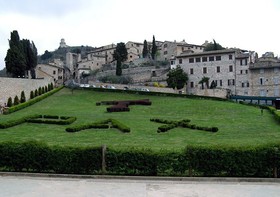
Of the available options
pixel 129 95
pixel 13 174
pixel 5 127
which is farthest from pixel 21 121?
pixel 129 95

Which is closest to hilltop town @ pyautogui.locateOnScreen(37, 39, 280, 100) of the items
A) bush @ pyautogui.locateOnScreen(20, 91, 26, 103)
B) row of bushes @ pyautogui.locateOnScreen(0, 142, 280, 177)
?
bush @ pyautogui.locateOnScreen(20, 91, 26, 103)

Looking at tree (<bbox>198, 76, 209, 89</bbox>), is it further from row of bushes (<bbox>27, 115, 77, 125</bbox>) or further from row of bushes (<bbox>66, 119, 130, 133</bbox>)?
row of bushes (<bbox>66, 119, 130, 133</bbox>)

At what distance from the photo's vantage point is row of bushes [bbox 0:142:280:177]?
51.3 feet

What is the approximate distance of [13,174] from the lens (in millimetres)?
16109

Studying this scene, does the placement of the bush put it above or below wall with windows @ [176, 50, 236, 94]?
below

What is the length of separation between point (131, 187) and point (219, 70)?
7016cm

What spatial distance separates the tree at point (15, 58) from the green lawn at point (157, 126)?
45.0 ft

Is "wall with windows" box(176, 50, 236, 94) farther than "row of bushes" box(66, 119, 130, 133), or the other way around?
"wall with windows" box(176, 50, 236, 94)

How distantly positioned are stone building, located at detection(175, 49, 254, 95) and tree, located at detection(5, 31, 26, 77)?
3713cm

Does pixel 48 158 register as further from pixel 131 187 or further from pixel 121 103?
pixel 121 103

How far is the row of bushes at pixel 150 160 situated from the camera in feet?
51.3

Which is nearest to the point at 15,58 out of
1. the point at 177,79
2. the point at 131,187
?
the point at 177,79

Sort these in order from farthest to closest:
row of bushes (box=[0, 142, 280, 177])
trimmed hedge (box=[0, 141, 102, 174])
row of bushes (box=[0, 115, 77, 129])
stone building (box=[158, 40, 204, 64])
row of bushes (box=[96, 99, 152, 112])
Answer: stone building (box=[158, 40, 204, 64]) < row of bushes (box=[96, 99, 152, 112]) < row of bushes (box=[0, 115, 77, 129]) < trimmed hedge (box=[0, 141, 102, 174]) < row of bushes (box=[0, 142, 280, 177])

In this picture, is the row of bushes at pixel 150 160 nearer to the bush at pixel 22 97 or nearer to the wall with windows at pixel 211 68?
the bush at pixel 22 97
